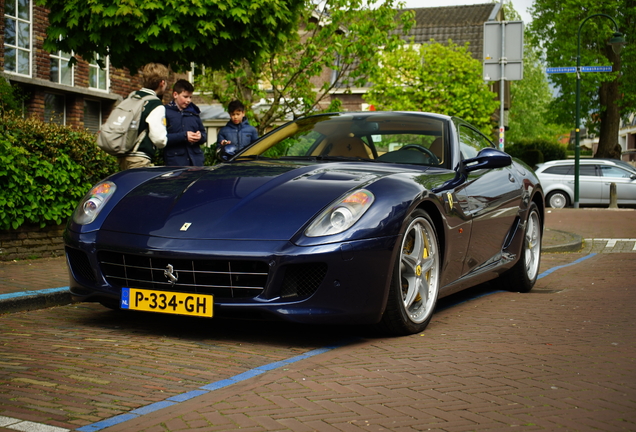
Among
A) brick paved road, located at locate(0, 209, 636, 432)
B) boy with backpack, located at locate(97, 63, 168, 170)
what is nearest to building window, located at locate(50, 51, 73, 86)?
boy with backpack, located at locate(97, 63, 168, 170)

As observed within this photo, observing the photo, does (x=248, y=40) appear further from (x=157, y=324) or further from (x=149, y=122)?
(x=157, y=324)

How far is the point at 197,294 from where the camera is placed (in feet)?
14.7

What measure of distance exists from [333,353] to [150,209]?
1381mm

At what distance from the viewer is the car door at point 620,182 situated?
24656mm

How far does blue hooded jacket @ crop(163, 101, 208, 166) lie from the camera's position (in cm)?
859

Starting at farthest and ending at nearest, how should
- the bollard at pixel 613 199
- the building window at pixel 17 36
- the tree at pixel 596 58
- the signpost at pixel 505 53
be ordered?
the tree at pixel 596 58, the bollard at pixel 613 199, the building window at pixel 17 36, the signpost at pixel 505 53

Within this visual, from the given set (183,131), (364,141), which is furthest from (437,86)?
(364,141)

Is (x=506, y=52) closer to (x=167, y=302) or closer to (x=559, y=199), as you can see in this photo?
(x=559, y=199)

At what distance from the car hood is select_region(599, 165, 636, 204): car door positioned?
836 inches

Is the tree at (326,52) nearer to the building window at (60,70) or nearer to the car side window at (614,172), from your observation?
the building window at (60,70)

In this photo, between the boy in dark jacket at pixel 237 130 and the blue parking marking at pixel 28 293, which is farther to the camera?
the boy in dark jacket at pixel 237 130

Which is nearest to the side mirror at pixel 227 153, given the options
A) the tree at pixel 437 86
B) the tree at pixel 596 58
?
the tree at pixel 437 86

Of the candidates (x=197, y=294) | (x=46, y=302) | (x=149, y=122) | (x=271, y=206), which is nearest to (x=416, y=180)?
(x=271, y=206)

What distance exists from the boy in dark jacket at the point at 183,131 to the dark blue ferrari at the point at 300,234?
2.64m
